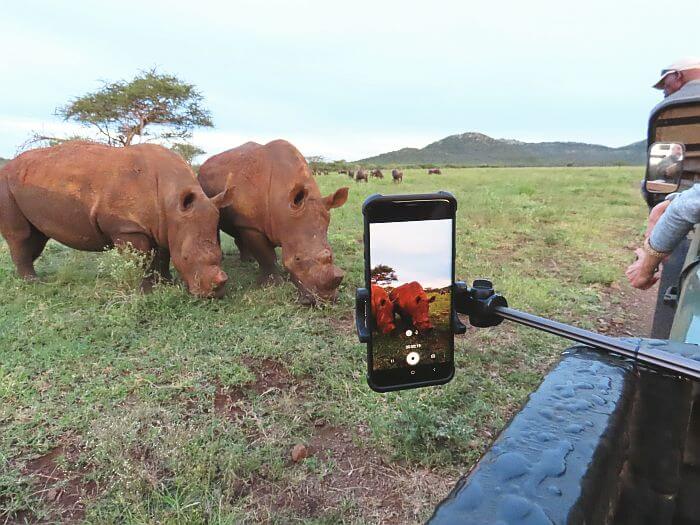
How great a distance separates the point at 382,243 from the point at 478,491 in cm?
55

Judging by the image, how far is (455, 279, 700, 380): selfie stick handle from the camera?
845 mm

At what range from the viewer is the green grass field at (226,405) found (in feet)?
8.39

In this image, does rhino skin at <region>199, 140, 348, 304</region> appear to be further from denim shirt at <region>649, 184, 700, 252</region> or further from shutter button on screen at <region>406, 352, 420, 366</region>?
shutter button on screen at <region>406, 352, 420, 366</region>

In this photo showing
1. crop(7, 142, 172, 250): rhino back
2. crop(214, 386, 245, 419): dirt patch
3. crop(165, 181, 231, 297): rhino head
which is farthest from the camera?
crop(7, 142, 172, 250): rhino back

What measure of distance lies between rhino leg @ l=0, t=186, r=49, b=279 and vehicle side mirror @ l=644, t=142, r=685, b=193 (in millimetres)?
6910

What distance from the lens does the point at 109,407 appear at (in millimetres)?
3334

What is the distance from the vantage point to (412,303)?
3.59 feet

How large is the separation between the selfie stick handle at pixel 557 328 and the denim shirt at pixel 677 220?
886 mm

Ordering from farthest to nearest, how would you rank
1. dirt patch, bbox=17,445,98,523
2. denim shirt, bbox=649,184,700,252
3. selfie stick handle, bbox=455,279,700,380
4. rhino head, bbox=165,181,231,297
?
rhino head, bbox=165,181,231,297 < dirt patch, bbox=17,445,98,523 < denim shirt, bbox=649,184,700,252 < selfie stick handle, bbox=455,279,700,380

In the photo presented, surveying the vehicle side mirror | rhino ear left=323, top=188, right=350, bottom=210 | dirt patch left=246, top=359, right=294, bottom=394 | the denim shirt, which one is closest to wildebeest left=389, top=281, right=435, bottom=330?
the denim shirt

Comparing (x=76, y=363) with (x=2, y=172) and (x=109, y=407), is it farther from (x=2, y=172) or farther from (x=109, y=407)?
(x=2, y=172)

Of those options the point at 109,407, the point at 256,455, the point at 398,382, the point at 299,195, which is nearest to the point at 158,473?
the point at 256,455

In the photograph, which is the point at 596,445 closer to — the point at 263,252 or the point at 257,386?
the point at 257,386

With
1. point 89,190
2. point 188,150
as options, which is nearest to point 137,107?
point 188,150
